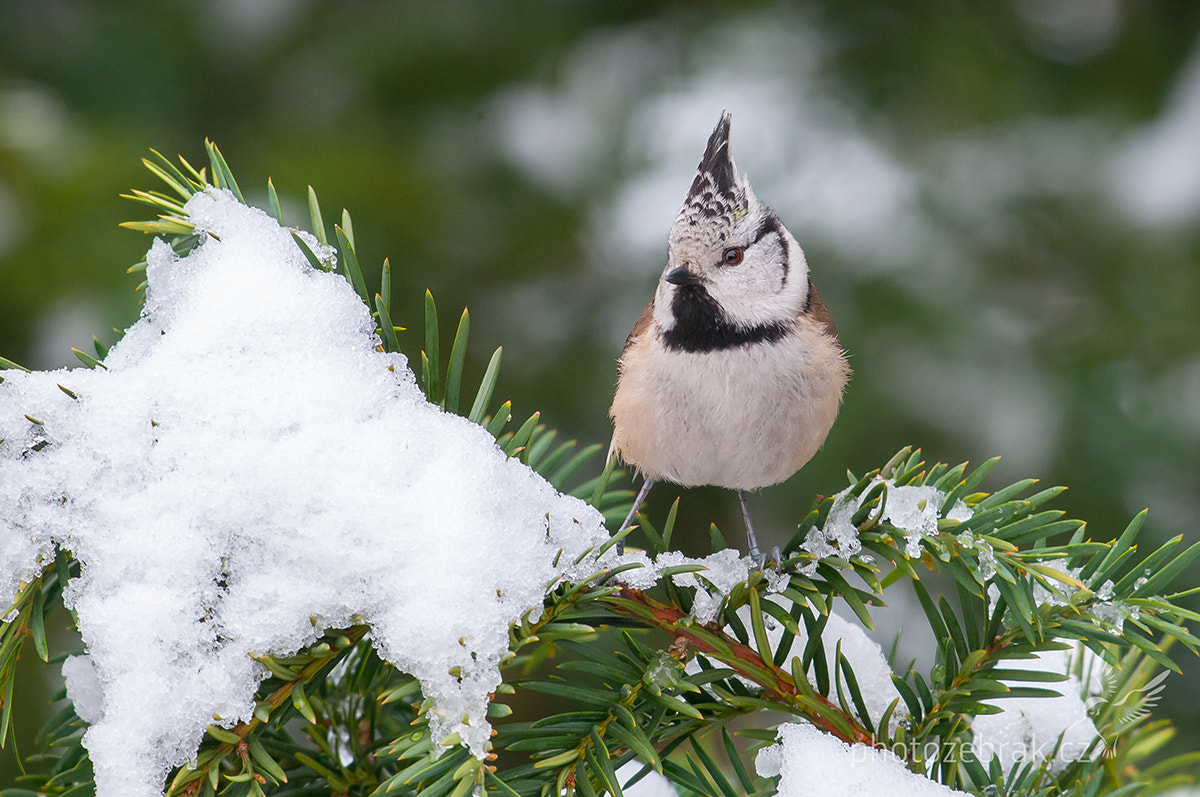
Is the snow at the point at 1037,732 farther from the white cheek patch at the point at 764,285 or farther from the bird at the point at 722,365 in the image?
the white cheek patch at the point at 764,285

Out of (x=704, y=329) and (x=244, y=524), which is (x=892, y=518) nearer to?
(x=244, y=524)

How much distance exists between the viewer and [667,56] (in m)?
2.66

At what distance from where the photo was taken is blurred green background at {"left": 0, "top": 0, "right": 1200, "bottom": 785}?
7.17ft

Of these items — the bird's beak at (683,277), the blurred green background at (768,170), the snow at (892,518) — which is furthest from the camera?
the blurred green background at (768,170)

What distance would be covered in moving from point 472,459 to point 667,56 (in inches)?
83.4

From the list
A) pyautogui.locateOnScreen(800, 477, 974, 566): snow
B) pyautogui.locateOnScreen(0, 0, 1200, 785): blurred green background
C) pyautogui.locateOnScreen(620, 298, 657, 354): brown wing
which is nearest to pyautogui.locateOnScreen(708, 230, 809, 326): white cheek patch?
pyautogui.locateOnScreen(620, 298, 657, 354): brown wing

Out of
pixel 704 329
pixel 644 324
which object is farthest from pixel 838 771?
pixel 644 324

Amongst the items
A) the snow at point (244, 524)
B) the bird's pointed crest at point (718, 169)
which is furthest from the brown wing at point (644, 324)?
the snow at point (244, 524)

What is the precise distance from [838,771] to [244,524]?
548mm

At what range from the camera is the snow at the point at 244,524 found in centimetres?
72

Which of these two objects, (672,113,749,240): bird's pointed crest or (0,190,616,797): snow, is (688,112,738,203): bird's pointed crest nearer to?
(672,113,749,240): bird's pointed crest

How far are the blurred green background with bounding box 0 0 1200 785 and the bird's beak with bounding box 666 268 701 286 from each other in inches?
30.0

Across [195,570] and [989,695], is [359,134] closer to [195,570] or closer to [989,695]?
[195,570]

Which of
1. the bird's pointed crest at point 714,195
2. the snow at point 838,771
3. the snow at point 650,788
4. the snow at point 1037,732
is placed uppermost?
the bird's pointed crest at point 714,195
